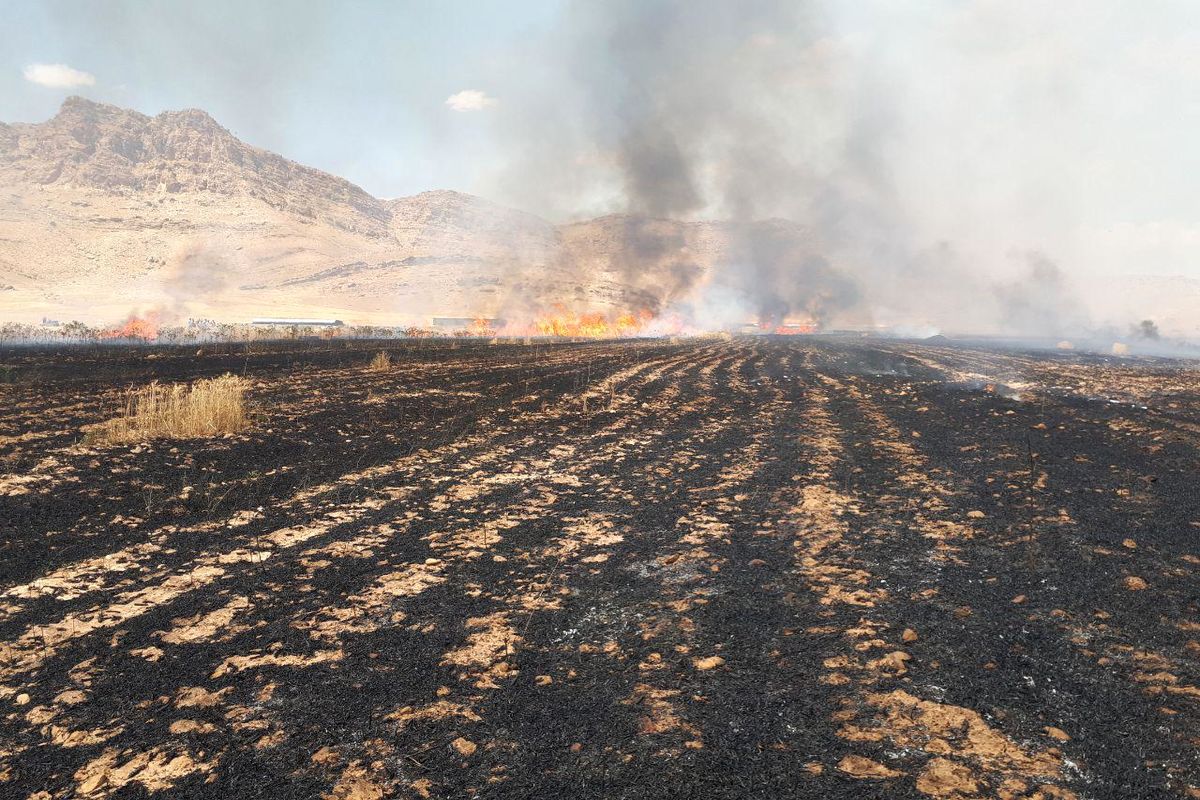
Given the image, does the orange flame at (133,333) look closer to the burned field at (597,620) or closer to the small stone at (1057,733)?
the burned field at (597,620)

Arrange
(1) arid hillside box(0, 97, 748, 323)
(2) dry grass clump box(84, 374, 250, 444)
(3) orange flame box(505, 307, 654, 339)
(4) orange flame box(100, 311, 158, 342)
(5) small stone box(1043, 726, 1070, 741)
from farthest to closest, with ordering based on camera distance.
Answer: (1) arid hillside box(0, 97, 748, 323) → (3) orange flame box(505, 307, 654, 339) → (4) orange flame box(100, 311, 158, 342) → (2) dry grass clump box(84, 374, 250, 444) → (5) small stone box(1043, 726, 1070, 741)

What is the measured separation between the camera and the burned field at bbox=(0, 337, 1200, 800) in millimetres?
2969

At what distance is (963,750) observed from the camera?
301 cm

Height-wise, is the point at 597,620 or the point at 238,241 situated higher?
the point at 238,241

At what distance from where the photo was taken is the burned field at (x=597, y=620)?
2.97 metres

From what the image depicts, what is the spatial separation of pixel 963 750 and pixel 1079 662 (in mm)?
1318

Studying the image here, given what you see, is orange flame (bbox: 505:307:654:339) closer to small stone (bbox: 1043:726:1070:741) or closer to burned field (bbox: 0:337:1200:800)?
burned field (bbox: 0:337:1200:800)

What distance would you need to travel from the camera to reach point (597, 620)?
14.5 ft

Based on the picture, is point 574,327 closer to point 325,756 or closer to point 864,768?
point 325,756

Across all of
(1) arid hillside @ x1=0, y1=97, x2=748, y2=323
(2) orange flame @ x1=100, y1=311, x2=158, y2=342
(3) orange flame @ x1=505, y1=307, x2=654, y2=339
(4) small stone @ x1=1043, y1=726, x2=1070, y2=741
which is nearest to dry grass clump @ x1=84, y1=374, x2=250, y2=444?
(4) small stone @ x1=1043, y1=726, x2=1070, y2=741

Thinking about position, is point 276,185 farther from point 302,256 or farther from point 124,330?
point 124,330

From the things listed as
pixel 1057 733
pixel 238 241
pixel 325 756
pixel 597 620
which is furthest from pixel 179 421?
pixel 238 241

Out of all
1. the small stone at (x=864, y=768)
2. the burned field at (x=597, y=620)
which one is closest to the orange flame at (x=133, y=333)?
the burned field at (x=597, y=620)

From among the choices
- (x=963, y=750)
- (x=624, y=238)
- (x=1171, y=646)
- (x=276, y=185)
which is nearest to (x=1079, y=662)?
(x=1171, y=646)
